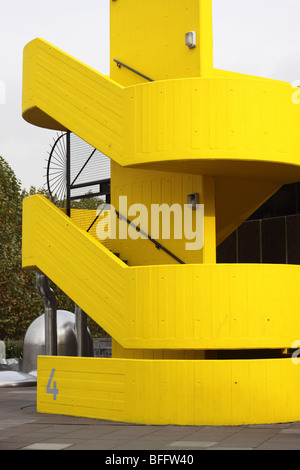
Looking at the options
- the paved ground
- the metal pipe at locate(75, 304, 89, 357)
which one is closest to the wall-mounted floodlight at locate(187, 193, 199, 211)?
the paved ground

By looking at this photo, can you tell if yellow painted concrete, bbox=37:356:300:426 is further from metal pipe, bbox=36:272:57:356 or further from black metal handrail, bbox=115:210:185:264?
metal pipe, bbox=36:272:57:356

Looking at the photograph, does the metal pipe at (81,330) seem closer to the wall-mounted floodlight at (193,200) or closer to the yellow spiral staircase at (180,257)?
the yellow spiral staircase at (180,257)

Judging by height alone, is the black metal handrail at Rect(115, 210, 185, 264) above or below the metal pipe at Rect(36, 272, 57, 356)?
above

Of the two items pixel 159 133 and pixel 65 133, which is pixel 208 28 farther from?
pixel 65 133

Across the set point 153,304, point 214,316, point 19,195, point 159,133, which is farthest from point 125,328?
point 19,195

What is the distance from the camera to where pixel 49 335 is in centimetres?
1944

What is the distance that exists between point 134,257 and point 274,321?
386 cm

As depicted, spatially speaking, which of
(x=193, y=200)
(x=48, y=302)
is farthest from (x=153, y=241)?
(x=48, y=302)

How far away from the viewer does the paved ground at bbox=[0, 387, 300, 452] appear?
11.4 m
